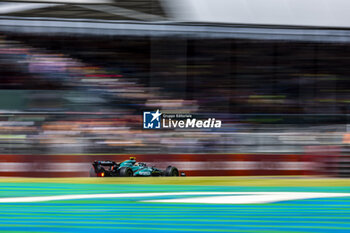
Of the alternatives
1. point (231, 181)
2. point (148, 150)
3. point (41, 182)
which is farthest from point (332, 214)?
point (148, 150)

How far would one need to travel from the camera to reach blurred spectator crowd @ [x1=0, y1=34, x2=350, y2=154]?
22.5ft

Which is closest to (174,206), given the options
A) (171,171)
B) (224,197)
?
(224,197)

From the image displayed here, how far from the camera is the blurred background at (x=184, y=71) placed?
7008mm

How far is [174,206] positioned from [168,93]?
5781 millimetres

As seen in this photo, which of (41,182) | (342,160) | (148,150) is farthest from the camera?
Result: (148,150)

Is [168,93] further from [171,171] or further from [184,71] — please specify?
[171,171]

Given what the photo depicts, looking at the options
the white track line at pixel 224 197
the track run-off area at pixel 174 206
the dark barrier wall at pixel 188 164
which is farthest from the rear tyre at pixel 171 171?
the white track line at pixel 224 197

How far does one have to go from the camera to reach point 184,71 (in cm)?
871

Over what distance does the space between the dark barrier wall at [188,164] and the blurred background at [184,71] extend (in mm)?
61

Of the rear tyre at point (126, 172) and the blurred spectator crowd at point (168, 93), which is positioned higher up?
the blurred spectator crowd at point (168, 93)

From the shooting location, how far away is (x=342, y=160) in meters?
5.83

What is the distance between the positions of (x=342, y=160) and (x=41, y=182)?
155 inches

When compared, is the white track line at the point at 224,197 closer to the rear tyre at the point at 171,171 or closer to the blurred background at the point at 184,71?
the rear tyre at the point at 171,171

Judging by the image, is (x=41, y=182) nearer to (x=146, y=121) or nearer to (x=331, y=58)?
(x=146, y=121)
